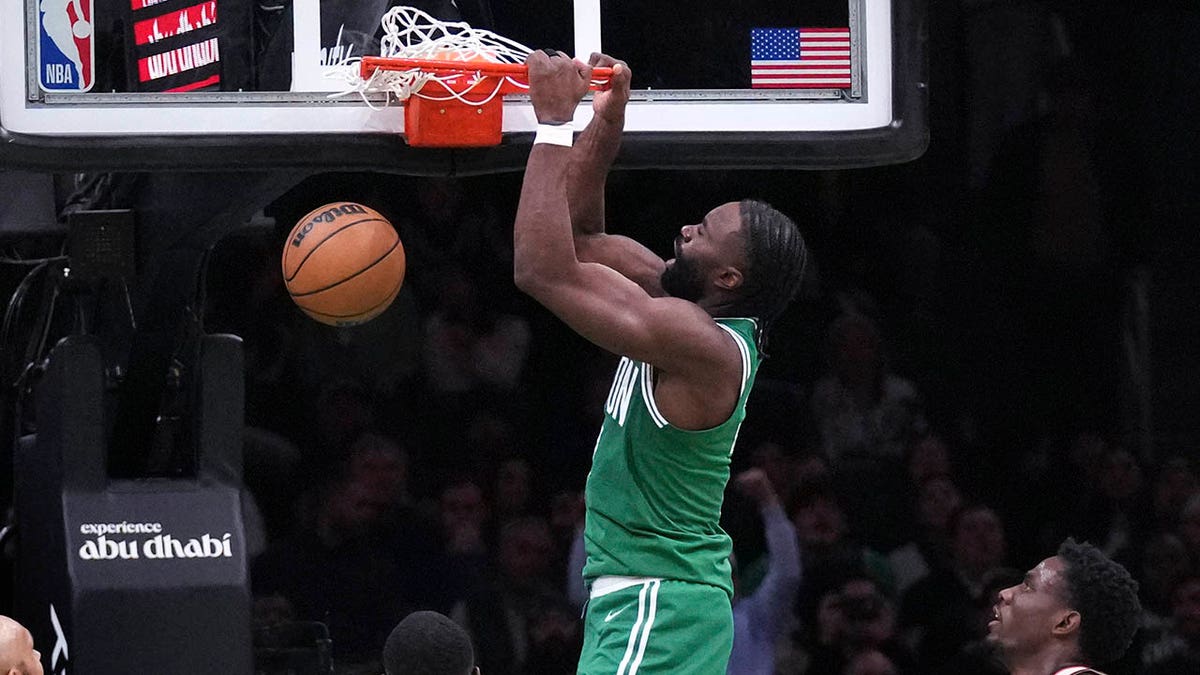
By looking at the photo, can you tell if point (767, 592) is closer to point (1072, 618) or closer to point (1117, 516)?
point (1117, 516)

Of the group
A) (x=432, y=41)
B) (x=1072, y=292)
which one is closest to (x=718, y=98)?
(x=432, y=41)

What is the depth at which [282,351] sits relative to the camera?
7.24 meters

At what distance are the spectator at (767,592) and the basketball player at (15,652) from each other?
3434mm

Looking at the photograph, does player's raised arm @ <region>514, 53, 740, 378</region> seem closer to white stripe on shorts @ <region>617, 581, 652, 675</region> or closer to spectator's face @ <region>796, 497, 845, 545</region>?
white stripe on shorts @ <region>617, 581, 652, 675</region>

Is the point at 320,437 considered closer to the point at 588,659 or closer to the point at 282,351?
the point at 282,351

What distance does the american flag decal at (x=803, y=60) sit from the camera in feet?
15.8

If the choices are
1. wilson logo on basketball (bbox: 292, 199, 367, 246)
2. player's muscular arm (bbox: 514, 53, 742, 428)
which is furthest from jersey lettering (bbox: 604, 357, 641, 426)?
wilson logo on basketball (bbox: 292, 199, 367, 246)

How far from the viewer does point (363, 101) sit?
14.8 ft

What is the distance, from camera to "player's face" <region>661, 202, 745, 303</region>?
3.79m

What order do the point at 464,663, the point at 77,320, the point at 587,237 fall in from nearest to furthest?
the point at 464,663 < the point at 587,237 < the point at 77,320

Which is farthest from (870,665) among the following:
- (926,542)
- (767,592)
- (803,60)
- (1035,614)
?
(1035,614)

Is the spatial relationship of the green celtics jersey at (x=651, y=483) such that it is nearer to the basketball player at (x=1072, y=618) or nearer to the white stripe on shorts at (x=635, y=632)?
the white stripe on shorts at (x=635, y=632)

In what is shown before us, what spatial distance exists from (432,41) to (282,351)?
3.03 metres

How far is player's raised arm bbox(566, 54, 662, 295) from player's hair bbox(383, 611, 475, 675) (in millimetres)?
859
